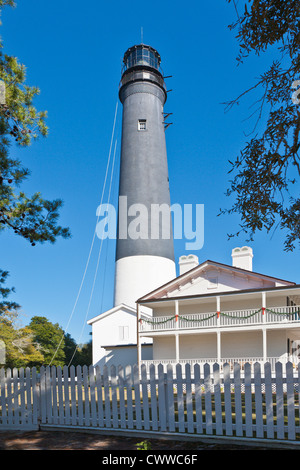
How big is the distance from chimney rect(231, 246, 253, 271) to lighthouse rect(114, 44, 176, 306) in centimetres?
515

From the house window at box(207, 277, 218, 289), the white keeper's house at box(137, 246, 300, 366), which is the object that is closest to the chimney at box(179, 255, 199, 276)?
the white keeper's house at box(137, 246, 300, 366)

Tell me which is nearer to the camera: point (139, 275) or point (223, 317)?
point (223, 317)

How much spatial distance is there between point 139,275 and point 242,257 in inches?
299

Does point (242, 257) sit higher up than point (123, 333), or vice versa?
point (242, 257)

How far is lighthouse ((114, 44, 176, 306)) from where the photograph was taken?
103 feet

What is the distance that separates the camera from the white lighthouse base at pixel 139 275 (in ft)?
101

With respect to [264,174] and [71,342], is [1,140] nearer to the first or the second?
[264,174]

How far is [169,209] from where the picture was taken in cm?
3356

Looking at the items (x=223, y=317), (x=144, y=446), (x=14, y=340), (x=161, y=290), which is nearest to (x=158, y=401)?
(x=144, y=446)

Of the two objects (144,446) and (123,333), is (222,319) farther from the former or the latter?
(144,446)

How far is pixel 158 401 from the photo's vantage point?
24.8 feet

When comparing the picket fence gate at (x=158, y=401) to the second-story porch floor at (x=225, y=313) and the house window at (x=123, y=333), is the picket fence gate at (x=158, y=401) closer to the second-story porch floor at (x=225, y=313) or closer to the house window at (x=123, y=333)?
the second-story porch floor at (x=225, y=313)

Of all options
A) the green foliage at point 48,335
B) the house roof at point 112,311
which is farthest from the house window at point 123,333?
the green foliage at point 48,335

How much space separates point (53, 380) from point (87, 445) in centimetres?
245
